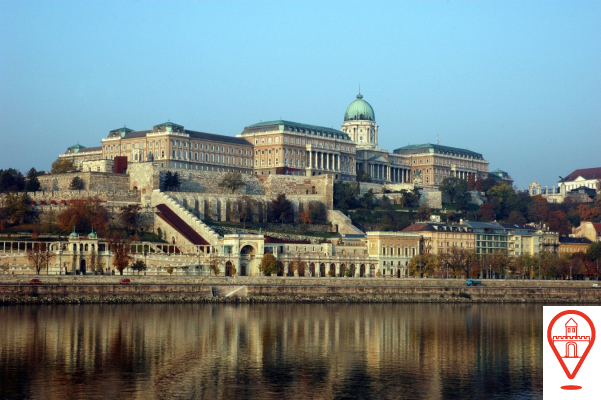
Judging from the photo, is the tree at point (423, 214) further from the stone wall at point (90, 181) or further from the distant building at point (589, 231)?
the stone wall at point (90, 181)

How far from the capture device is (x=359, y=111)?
168 metres

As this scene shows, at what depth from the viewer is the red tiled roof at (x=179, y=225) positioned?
9406cm

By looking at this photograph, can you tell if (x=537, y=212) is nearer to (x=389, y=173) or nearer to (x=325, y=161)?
A: (x=325, y=161)

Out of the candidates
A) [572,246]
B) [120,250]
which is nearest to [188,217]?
[120,250]

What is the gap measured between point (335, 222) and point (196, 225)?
21124 mm

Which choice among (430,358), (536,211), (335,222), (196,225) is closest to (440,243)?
(335,222)

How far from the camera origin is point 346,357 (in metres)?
45.6

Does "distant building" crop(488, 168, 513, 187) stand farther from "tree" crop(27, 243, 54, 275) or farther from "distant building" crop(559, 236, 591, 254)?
"tree" crop(27, 243, 54, 275)

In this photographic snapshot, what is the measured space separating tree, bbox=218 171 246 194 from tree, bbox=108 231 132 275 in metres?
28.9

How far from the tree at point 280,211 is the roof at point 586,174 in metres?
88.3

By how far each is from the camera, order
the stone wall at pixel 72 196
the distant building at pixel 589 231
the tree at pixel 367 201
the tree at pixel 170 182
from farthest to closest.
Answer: the tree at pixel 367 201 < the distant building at pixel 589 231 < the tree at pixel 170 182 < the stone wall at pixel 72 196

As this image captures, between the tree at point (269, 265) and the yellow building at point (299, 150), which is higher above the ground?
the yellow building at point (299, 150)

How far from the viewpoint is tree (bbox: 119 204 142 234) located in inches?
3827

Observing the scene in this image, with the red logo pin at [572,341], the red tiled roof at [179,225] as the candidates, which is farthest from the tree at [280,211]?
the red logo pin at [572,341]
